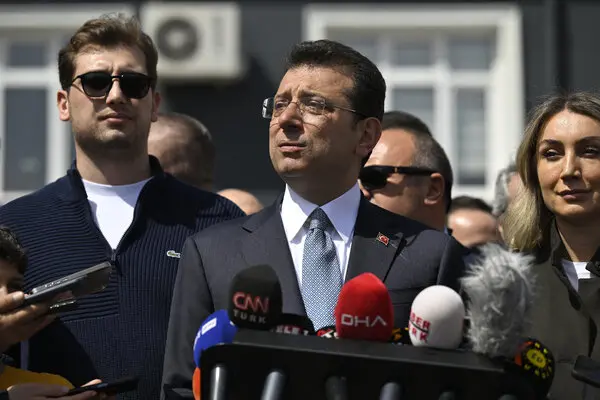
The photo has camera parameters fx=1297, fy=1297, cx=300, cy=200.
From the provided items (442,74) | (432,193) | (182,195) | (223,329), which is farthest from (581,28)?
(223,329)

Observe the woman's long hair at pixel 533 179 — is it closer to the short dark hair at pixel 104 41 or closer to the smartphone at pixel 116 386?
the smartphone at pixel 116 386

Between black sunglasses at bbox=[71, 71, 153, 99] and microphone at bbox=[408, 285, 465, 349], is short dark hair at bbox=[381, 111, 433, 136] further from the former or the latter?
microphone at bbox=[408, 285, 465, 349]

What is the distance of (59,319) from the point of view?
4.55 meters

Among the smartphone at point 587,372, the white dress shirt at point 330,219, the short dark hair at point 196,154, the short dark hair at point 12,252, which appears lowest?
the smartphone at point 587,372

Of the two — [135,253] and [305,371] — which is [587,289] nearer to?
[305,371]

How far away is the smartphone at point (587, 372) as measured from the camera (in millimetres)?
3191

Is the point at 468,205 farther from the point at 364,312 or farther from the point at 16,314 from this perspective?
the point at 364,312

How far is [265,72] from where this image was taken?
1201 centimetres

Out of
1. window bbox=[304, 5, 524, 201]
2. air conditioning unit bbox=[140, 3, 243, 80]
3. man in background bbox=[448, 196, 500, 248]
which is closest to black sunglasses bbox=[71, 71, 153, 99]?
man in background bbox=[448, 196, 500, 248]

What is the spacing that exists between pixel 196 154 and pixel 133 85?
1.12 m

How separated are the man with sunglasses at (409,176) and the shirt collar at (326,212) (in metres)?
1.23

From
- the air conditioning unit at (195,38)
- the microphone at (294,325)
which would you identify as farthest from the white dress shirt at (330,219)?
the air conditioning unit at (195,38)

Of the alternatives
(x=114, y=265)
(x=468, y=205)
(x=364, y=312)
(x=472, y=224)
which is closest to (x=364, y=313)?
(x=364, y=312)

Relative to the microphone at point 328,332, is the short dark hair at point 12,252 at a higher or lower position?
higher
